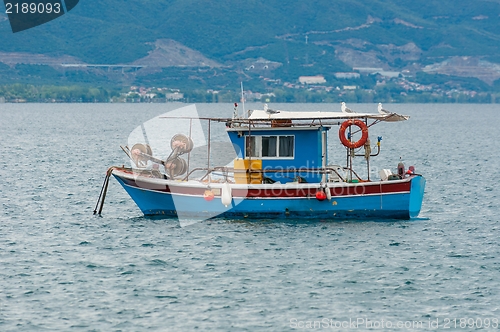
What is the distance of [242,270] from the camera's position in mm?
31391

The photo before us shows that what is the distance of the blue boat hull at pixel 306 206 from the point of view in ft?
122

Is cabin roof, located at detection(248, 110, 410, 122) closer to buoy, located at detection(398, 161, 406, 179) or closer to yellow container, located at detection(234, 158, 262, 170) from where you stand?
yellow container, located at detection(234, 158, 262, 170)

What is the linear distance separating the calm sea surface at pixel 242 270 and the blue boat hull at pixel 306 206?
1.43ft

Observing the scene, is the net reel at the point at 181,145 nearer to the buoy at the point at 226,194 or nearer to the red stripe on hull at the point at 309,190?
the red stripe on hull at the point at 309,190

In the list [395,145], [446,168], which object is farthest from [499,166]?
[395,145]

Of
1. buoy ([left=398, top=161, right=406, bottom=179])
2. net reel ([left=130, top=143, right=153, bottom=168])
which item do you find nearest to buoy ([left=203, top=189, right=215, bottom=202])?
net reel ([left=130, top=143, right=153, bottom=168])

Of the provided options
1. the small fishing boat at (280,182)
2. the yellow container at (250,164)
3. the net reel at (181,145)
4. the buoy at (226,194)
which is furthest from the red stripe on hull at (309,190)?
the net reel at (181,145)

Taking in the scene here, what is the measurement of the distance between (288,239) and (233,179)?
22.0 feet

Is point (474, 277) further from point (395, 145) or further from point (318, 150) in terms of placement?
point (395, 145)

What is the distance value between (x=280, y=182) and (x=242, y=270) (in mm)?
7717

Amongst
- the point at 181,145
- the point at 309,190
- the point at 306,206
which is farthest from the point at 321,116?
the point at 181,145

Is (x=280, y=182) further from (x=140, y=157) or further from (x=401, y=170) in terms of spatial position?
(x=140, y=157)

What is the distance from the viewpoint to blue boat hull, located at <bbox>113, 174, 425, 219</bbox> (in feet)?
122

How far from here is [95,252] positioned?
34188mm
